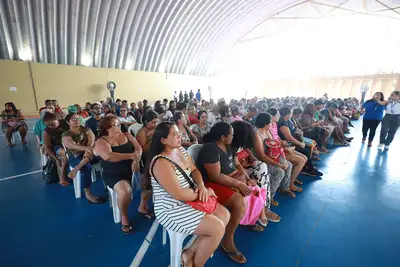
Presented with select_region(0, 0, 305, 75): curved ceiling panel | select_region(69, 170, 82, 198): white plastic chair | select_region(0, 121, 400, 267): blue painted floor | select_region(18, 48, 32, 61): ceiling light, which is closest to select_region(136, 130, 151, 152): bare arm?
select_region(0, 121, 400, 267): blue painted floor

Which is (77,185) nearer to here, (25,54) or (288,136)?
(288,136)

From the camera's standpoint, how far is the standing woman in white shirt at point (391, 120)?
4.82 meters

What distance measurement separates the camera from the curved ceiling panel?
8.64 metres

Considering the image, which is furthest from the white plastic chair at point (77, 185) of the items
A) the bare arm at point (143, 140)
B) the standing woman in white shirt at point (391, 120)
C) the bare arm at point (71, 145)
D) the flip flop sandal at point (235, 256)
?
the standing woman in white shirt at point (391, 120)

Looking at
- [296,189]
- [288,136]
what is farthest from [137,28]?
[296,189]

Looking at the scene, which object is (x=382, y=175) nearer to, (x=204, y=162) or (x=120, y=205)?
(x=204, y=162)

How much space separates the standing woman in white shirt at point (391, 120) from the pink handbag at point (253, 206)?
5.08 metres

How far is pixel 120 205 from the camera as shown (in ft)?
7.18

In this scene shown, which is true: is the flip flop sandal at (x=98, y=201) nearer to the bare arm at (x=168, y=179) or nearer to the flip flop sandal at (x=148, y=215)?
the flip flop sandal at (x=148, y=215)

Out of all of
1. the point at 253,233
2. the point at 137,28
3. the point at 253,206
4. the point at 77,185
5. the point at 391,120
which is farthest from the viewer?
the point at 137,28

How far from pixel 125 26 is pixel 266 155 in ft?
38.6

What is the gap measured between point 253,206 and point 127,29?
40.5 feet

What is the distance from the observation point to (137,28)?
11.6 metres

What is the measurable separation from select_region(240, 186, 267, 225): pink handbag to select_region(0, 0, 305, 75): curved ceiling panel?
11159 mm
